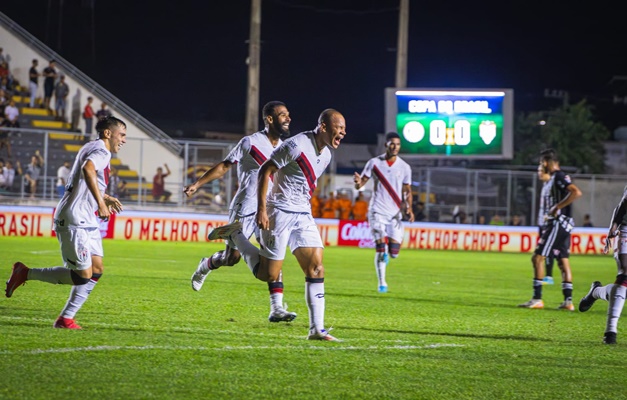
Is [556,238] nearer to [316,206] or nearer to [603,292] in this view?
[603,292]

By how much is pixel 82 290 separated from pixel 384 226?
823 centimetres

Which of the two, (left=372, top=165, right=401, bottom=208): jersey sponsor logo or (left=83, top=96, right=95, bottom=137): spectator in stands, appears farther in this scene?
(left=83, top=96, right=95, bottom=137): spectator in stands

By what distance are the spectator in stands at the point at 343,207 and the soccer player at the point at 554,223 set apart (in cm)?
2224

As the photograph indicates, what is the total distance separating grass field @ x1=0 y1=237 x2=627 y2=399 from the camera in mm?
6777

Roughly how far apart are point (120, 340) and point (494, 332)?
4.15 metres

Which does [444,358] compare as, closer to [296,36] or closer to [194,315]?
[194,315]

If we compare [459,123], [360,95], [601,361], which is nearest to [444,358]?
[601,361]

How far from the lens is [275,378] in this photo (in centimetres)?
706

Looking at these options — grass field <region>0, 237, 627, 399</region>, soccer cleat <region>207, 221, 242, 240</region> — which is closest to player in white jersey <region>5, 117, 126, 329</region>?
grass field <region>0, 237, 627, 399</region>

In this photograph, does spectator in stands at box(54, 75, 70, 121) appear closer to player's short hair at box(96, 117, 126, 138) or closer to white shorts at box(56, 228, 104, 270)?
player's short hair at box(96, 117, 126, 138)

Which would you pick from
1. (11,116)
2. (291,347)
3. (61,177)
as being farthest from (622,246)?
(11,116)

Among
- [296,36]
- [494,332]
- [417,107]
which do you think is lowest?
[494,332]

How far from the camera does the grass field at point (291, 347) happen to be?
6777 millimetres

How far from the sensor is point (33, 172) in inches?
1278
